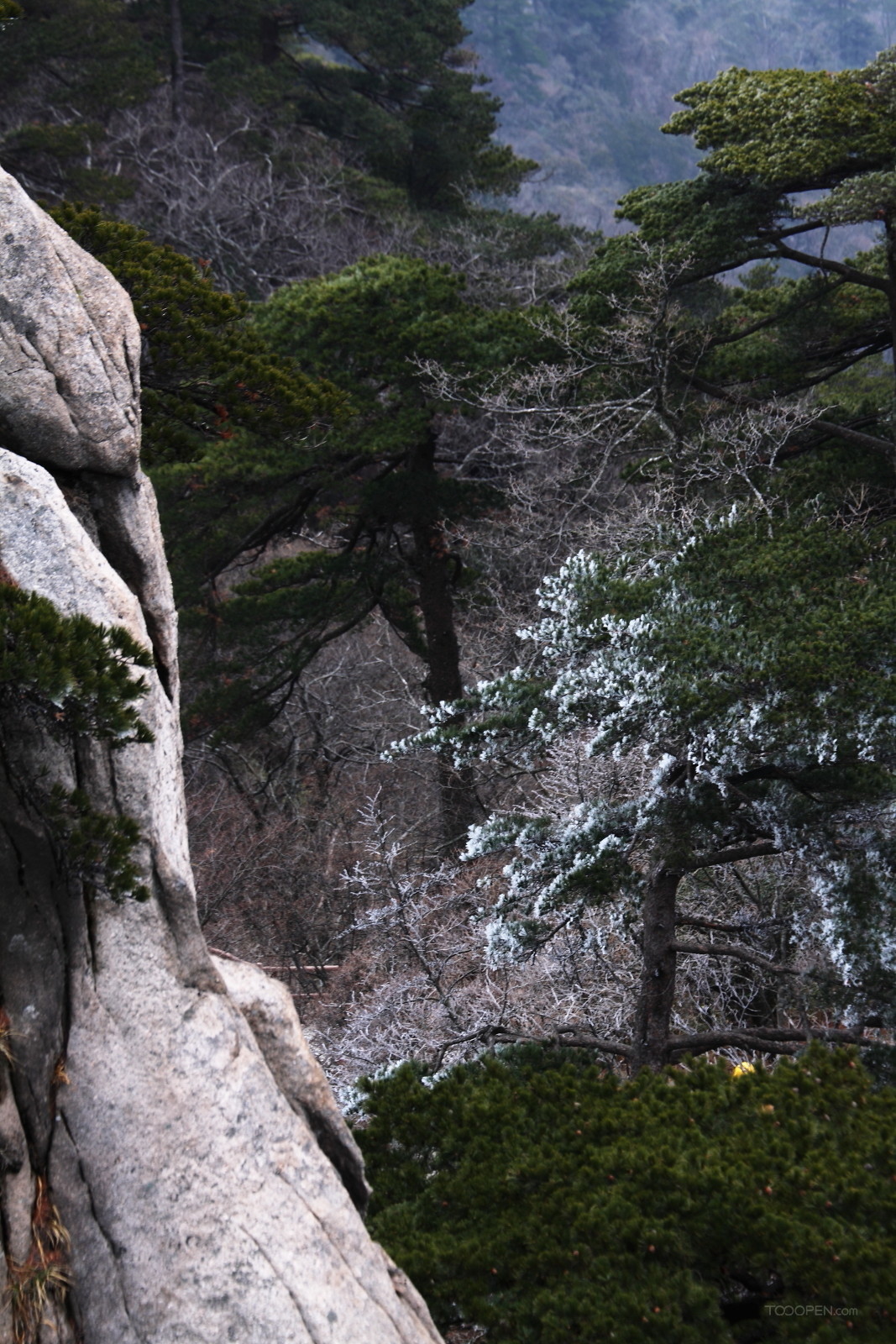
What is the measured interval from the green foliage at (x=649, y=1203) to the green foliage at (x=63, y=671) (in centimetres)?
227

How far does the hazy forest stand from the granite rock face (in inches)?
31.0

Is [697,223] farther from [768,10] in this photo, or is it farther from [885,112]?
[768,10]

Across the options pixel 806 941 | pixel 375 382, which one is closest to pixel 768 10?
pixel 375 382

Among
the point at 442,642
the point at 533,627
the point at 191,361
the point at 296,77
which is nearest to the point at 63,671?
the point at 191,361

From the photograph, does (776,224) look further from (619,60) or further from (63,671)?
(619,60)

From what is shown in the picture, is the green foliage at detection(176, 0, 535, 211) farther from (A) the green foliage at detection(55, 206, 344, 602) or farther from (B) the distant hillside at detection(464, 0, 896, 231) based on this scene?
(B) the distant hillside at detection(464, 0, 896, 231)

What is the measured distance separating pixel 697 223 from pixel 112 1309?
31.2 feet

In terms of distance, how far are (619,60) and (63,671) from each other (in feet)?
199

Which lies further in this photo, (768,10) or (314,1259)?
(768,10)

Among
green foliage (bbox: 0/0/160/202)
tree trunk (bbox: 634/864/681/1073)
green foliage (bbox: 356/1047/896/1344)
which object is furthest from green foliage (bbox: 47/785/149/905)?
green foliage (bbox: 0/0/160/202)

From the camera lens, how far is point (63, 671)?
308cm

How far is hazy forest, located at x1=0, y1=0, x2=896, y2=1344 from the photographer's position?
4211 millimetres

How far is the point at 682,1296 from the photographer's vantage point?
3635 millimetres

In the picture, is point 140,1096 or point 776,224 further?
point 776,224
